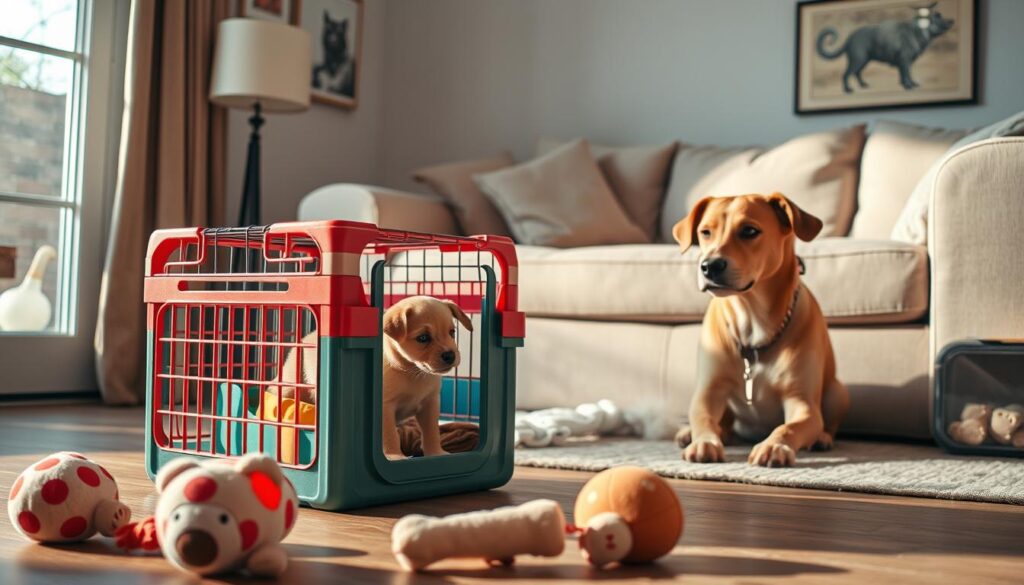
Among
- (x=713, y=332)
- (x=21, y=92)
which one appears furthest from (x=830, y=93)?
(x=21, y=92)

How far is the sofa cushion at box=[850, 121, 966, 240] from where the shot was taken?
3.29 meters

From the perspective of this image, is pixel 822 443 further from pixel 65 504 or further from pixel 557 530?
pixel 65 504

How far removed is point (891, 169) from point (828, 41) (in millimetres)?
805

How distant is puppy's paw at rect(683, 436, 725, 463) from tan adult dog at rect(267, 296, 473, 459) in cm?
64

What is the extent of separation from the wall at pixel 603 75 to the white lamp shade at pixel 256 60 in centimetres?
120

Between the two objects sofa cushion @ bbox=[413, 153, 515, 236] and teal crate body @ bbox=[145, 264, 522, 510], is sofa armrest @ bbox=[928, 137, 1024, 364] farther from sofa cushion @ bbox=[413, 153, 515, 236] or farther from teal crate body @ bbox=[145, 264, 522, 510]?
sofa cushion @ bbox=[413, 153, 515, 236]

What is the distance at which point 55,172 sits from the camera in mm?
3504

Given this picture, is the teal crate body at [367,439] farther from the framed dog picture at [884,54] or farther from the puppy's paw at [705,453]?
the framed dog picture at [884,54]

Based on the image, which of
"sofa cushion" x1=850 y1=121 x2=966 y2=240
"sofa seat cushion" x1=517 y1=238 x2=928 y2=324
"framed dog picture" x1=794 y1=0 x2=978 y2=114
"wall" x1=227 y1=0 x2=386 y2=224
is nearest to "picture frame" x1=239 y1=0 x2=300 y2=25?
"wall" x1=227 y1=0 x2=386 y2=224

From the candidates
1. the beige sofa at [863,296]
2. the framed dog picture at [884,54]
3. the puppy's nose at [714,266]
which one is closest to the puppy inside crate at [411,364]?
the puppy's nose at [714,266]

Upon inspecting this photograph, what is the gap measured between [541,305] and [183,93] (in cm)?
153

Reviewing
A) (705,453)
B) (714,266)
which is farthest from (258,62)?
(705,453)

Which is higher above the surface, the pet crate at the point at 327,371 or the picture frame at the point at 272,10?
the picture frame at the point at 272,10

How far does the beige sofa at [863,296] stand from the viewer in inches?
94.8
